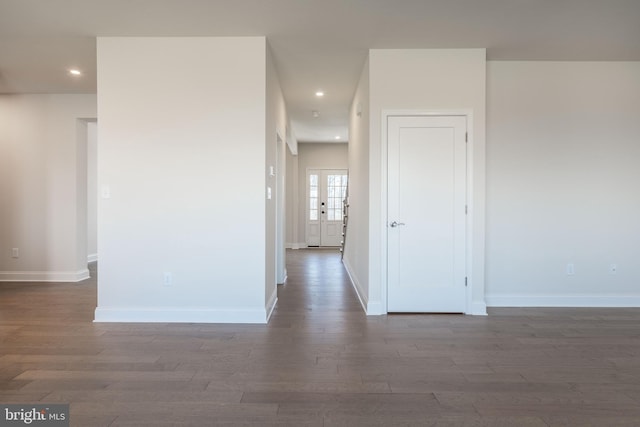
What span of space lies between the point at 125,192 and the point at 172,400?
7.09 feet

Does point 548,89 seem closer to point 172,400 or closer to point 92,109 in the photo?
point 172,400

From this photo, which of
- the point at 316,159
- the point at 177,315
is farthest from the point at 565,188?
the point at 316,159

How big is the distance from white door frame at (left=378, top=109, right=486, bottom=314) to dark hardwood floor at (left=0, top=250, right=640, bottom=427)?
0.31 meters

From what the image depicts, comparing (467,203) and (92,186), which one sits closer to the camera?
(467,203)

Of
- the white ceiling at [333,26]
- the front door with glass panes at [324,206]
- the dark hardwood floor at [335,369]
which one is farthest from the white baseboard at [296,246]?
the white ceiling at [333,26]

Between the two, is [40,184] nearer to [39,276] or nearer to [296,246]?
[39,276]

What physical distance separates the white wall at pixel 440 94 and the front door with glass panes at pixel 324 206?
19.4ft

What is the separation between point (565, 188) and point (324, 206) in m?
6.19

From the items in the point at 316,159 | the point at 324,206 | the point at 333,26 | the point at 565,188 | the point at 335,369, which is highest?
the point at 333,26

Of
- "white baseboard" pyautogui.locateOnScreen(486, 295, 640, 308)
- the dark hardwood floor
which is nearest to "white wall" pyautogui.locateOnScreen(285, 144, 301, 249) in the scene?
the dark hardwood floor

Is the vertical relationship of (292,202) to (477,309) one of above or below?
above

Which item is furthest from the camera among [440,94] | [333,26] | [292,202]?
[292,202]

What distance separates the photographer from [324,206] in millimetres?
9609

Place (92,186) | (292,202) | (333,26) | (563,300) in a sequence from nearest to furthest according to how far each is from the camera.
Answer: (333,26) → (563,300) → (92,186) → (292,202)
